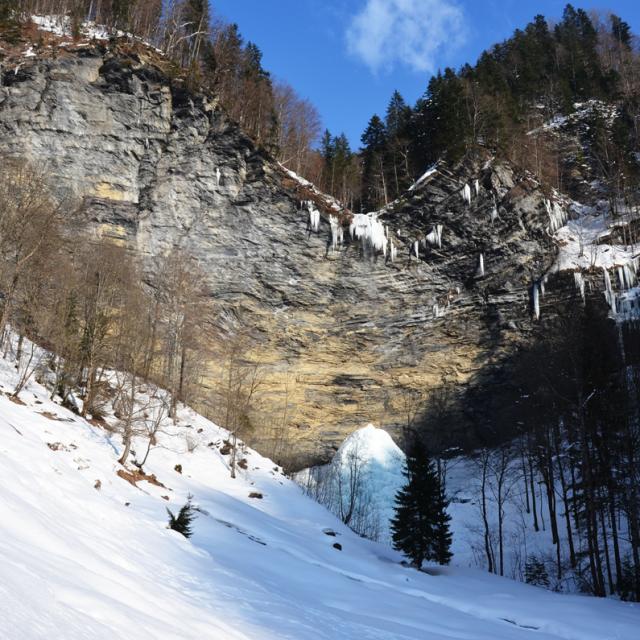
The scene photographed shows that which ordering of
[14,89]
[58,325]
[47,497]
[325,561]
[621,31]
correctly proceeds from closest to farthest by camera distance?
[47,497]
[325,561]
[58,325]
[14,89]
[621,31]

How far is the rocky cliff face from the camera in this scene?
31.5 meters

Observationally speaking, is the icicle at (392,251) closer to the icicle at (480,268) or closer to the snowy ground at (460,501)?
the icicle at (480,268)

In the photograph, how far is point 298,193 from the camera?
112 ft

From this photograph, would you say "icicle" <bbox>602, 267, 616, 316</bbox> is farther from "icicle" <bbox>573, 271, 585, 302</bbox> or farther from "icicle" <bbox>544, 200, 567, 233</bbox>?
"icicle" <bbox>544, 200, 567, 233</bbox>

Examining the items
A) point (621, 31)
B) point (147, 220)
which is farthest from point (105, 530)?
point (621, 31)

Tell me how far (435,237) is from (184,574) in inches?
1222

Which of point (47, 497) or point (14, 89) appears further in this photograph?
point (14, 89)

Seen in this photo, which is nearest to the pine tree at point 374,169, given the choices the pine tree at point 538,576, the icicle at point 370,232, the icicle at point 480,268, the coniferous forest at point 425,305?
the coniferous forest at point 425,305

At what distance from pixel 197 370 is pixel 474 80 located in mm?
32179

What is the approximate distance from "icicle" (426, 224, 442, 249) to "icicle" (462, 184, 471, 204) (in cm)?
235

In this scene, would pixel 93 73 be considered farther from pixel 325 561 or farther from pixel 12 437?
pixel 325 561

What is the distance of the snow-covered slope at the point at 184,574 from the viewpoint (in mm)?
3670

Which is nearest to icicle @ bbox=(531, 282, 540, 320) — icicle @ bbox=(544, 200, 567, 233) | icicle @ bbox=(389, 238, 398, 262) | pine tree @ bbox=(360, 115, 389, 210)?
icicle @ bbox=(544, 200, 567, 233)

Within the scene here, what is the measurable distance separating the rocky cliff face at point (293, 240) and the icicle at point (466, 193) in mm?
321
